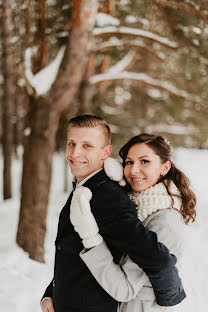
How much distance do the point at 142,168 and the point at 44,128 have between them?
325cm

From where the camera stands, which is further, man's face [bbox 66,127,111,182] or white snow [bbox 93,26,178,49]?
white snow [bbox 93,26,178,49]

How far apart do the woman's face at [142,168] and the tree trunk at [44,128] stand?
3.00 metres

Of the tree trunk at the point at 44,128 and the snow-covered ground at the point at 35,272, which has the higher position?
the tree trunk at the point at 44,128

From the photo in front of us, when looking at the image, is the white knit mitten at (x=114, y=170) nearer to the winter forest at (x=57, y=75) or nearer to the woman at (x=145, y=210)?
the woman at (x=145, y=210)

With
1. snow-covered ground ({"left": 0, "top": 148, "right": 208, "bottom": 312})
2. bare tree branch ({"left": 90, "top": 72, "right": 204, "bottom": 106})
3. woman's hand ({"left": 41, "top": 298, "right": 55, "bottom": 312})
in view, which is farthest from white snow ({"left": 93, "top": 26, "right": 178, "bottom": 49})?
woman's hand ({"left": 41, "top": 298, "right": 55, "bottom": 312})

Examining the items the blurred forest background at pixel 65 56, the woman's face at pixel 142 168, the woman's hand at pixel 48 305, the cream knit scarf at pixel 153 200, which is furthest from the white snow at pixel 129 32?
the woman's hand at pixel 48 305

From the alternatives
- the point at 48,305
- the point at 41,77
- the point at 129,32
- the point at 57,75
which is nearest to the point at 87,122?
the point at 48,305

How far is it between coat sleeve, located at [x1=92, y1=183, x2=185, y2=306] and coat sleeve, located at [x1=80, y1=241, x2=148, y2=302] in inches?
3.1

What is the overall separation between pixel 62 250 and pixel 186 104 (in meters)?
5.51

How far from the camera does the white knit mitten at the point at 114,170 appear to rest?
1.73 m

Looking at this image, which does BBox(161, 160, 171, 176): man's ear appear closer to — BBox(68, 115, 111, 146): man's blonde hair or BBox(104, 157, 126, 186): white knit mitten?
BBox(104, 157, 126, 186): white knit mitten

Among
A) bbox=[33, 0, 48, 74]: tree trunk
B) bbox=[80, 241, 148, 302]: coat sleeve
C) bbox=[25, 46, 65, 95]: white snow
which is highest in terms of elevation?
bbox=[33, 0, 48, 74]: tree trunk

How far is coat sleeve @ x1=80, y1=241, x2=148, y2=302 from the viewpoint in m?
1.55

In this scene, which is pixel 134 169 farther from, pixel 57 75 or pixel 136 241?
pixel 57 75
